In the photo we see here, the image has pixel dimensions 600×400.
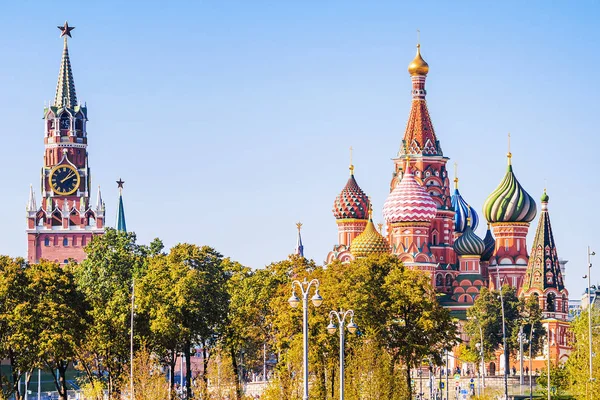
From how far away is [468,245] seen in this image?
172375 mm

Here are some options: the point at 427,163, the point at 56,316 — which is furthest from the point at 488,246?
the point at 56,316

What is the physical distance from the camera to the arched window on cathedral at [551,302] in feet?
527

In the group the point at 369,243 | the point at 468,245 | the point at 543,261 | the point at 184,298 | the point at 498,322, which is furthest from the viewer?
the point at 468,245

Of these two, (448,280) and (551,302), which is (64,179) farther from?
(551,302)

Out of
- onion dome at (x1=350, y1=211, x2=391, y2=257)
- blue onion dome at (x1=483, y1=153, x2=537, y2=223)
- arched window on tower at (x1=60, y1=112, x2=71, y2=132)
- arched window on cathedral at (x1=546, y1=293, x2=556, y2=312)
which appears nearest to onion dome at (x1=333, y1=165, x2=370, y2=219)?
onion dome at (x1=350, y1=211, x2=391, y2=257)

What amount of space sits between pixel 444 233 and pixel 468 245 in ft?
8.46

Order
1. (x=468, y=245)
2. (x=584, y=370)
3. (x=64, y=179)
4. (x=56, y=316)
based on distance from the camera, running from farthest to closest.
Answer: (x=64, y=179)
(x=468, y=245)
(x=56, y=316)
(x=584, y=370)

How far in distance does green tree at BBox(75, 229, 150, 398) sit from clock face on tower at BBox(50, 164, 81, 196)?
93.1m

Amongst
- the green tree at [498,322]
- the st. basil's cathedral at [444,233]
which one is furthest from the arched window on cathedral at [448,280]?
the green tree at [498,322]

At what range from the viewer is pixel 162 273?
304ft

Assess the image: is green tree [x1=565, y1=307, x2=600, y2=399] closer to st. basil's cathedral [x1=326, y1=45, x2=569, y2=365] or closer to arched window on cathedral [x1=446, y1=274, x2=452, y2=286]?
st. basil's cathedral [x1=326, y1=45, x2=569, y2=365]

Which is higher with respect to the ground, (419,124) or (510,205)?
(419,124)

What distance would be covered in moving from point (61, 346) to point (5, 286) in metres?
4.14

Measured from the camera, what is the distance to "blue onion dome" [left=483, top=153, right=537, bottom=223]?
16988 cm
